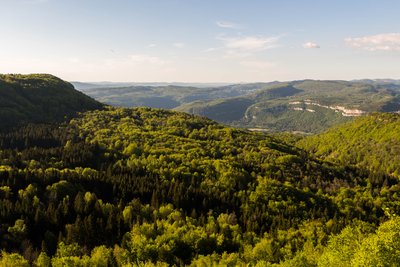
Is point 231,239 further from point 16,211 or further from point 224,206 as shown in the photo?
point 16,211

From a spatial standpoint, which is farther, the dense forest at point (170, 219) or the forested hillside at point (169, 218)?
the forested hillside at point (169, 218)

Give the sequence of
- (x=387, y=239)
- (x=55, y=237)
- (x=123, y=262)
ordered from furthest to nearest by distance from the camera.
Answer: (x=55, y=237)
(x=123, y=262)
(x=387, y=239)

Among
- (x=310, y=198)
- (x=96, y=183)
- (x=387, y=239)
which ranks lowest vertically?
(x=310, y=198)

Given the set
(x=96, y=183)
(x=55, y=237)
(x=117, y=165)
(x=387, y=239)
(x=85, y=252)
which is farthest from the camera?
(x=117, y=165)

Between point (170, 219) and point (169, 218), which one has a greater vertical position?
point (169, 218)

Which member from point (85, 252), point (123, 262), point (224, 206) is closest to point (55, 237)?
point (85, 252)

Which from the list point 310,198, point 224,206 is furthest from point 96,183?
point 310,198

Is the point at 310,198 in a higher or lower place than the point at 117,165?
lower

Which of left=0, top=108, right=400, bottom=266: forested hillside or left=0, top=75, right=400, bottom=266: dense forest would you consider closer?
left=0, top=75, right=400, bottom=266: dense forest

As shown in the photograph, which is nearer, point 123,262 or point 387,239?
point 387,239
